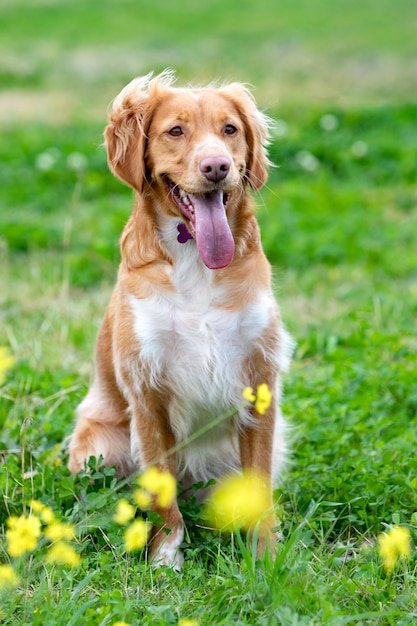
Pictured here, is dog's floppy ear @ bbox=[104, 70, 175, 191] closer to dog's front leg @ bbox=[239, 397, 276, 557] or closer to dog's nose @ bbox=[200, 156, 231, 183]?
dog's nose @ bbox=[200, 156, 231, 183]

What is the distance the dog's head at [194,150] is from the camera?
3.16 meters

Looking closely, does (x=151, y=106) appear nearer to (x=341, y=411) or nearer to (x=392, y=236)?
(x=341, y=411)

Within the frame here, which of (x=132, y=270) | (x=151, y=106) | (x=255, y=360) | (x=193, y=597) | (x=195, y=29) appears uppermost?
(x=151, y=106)

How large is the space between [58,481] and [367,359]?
190 cm

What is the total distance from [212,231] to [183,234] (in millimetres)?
205

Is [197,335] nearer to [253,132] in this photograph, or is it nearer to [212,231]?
[212,231]

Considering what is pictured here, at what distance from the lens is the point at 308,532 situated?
3047mm

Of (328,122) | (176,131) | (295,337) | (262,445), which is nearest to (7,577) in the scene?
(262,445)

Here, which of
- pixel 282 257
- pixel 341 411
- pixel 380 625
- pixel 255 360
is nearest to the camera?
pixel 380 625

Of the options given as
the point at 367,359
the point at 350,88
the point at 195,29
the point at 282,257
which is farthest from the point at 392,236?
the point at 195,29

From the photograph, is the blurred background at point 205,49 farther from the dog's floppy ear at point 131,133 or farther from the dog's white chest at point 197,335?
the dog's white chest at point 197,335

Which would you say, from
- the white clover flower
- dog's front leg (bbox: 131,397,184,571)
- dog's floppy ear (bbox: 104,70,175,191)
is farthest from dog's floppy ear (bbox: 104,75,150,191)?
the white clover flower

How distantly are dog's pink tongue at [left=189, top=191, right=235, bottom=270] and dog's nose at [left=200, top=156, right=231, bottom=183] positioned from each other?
0.12 m

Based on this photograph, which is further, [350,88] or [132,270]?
[350,88]
